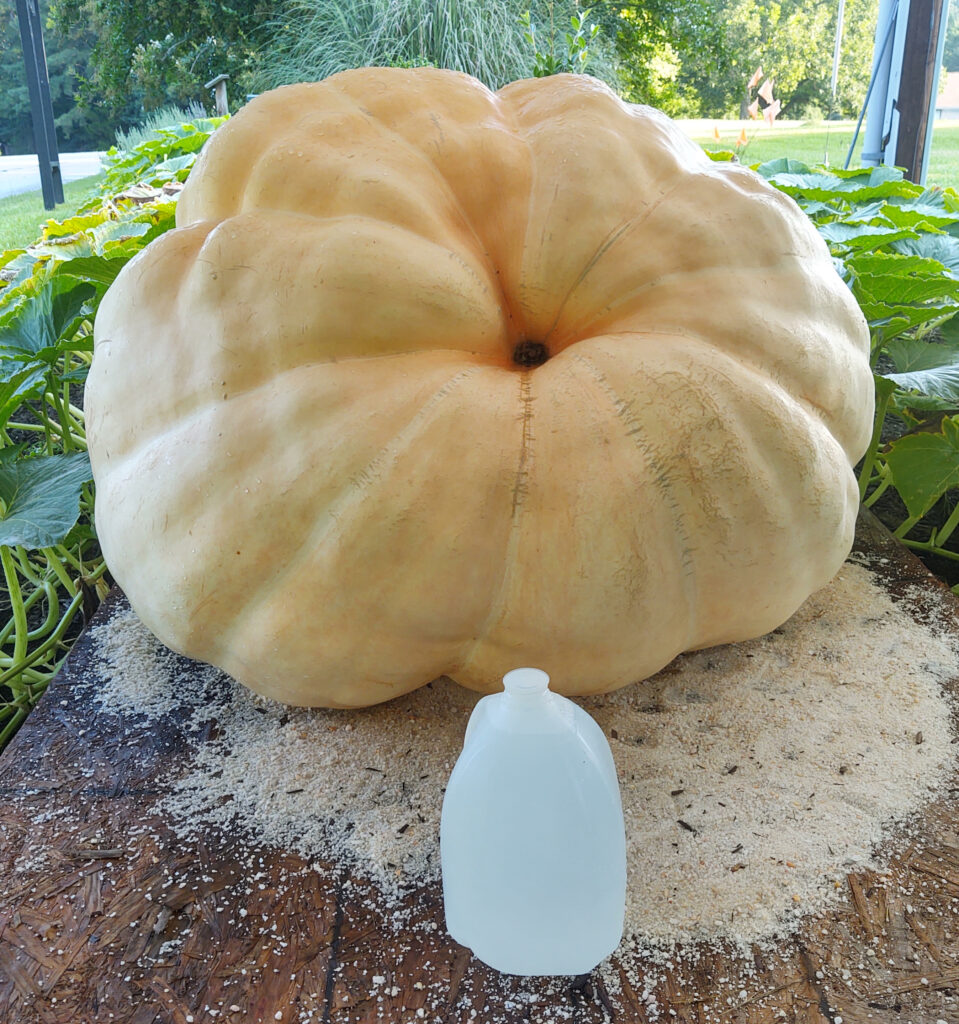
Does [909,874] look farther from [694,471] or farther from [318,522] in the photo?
[318,522]

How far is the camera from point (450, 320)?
0.92 metres

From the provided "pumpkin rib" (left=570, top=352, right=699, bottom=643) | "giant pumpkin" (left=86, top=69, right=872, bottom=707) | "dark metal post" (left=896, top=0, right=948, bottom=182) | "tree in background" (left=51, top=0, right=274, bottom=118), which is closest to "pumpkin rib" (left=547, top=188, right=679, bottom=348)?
"giant pumpkin" (left=86, top=69, right=872, bottom=707)

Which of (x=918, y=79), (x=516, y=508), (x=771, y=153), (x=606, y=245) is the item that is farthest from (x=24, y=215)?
(x=771, y=153)

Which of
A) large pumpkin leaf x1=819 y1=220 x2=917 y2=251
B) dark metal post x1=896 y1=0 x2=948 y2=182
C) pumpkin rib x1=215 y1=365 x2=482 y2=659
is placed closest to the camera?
pumpkin rib x1=215 y1=365 x2=482 y2=659

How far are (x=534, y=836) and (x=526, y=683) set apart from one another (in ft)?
0.39

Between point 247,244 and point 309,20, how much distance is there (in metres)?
6.79

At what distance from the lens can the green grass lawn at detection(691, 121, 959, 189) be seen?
450cm

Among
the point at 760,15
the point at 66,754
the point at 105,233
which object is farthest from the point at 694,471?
the point at 760,15

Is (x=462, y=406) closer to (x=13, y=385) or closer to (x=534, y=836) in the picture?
(x=534, y=836)

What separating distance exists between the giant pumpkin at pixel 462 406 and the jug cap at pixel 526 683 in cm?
17

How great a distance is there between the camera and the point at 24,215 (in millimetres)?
2816

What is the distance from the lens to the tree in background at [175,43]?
604cm

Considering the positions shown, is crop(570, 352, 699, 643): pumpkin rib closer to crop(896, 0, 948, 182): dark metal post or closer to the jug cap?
the jug cap

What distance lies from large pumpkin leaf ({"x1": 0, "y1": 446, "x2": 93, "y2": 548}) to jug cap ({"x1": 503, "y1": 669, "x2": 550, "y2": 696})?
0.63 metres
